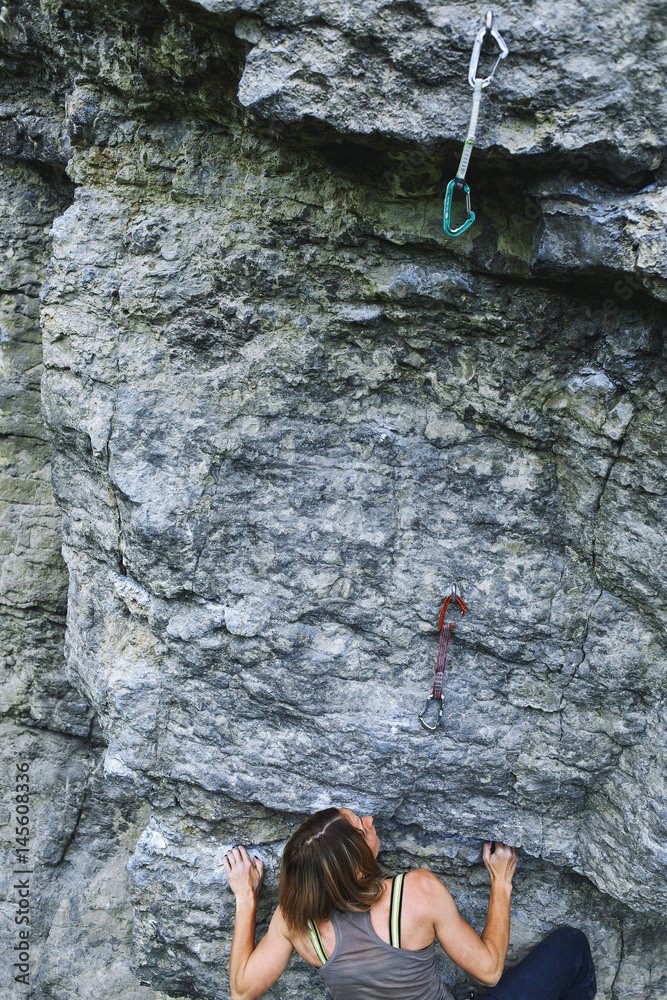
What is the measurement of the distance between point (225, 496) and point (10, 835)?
1907 millimetres

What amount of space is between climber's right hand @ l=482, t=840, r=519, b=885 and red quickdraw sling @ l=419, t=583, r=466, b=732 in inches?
19.1

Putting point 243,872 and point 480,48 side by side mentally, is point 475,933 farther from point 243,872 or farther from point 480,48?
point 480,48

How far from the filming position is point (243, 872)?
7.32 ft

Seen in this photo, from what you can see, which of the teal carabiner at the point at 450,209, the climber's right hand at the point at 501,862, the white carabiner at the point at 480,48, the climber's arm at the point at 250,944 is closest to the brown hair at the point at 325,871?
the climber's arm at the point at 250,944

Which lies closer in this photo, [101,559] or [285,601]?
[285,601]

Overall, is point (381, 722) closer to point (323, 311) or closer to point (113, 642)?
point (113, 642)

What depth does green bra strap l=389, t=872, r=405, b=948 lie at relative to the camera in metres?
2.01

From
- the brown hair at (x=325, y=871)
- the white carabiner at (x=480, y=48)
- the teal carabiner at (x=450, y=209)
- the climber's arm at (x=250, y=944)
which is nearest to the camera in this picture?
the white carabiner at (x=480, y=48)

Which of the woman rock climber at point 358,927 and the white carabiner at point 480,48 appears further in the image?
the woman rock climber at point 358,927

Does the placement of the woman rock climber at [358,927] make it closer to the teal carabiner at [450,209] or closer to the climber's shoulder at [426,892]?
the climber's shoulder at [426,892]

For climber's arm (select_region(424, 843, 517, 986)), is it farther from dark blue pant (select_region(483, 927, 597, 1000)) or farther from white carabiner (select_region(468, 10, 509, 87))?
white carabiner (select_region(468, 10, 509, 87))

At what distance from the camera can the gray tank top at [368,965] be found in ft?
6.60

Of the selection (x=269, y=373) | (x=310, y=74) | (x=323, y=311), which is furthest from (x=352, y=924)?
(x=310, y=74)

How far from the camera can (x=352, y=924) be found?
203cm
